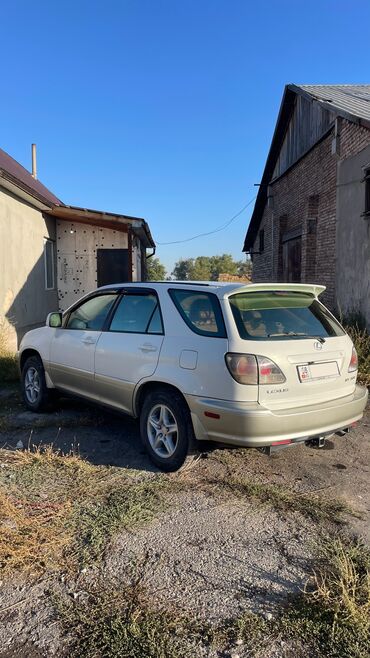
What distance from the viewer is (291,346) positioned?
3662 mm

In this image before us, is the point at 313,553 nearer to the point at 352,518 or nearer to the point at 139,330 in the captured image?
the point at 352,518

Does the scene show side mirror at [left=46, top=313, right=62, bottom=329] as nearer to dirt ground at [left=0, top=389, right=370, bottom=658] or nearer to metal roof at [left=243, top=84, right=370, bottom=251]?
dirt ground at [left=0, top=389, right=370, bottom=658]

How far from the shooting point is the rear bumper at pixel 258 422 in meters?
3.44

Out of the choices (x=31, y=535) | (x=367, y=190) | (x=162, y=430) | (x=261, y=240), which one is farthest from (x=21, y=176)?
(x=31, y=535)

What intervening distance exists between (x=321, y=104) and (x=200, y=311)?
31.3 ft

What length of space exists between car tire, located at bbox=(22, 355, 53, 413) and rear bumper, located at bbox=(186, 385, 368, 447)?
2.53 m

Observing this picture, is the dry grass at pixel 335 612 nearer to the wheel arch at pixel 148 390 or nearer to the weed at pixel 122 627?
the weed at pixel 122 627

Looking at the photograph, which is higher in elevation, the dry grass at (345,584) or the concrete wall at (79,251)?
the concrete wall at (79,251)

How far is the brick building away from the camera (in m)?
9.54

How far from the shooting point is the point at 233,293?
3818 mm

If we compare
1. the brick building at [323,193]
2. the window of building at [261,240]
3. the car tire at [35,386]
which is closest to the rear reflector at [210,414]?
the car tire at [35,386]

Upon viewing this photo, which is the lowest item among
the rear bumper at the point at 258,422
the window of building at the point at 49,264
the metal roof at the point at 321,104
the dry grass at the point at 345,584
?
the dry grass at the point at 345,584

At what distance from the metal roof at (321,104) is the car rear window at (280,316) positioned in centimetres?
586

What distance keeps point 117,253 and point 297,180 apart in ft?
19.4
